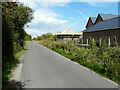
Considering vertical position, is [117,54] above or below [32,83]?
above

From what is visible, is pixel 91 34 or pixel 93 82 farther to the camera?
pixel 91 34

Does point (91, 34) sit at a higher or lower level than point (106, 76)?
higher

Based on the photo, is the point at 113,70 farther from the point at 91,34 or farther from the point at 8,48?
the point at 91,34

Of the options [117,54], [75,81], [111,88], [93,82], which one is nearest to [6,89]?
[75,81]

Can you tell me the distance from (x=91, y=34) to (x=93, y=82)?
2599 centimetres

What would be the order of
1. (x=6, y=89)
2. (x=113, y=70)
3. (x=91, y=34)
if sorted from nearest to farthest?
(x=6, y=89) → (x=113, y=70) → (x=91, y=34)

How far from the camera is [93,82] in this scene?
5.71 metres

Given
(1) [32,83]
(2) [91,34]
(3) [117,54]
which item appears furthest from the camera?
(2) [91,34]

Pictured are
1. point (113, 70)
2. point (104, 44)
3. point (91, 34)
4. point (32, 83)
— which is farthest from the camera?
point (91, 34)

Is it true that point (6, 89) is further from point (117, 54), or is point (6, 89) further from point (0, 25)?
point (117, 54)

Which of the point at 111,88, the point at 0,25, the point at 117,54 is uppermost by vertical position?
the point at 0,25

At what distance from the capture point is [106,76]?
651 cm

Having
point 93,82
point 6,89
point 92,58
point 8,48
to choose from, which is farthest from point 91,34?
point 6,89

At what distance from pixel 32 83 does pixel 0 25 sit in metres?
4.91
